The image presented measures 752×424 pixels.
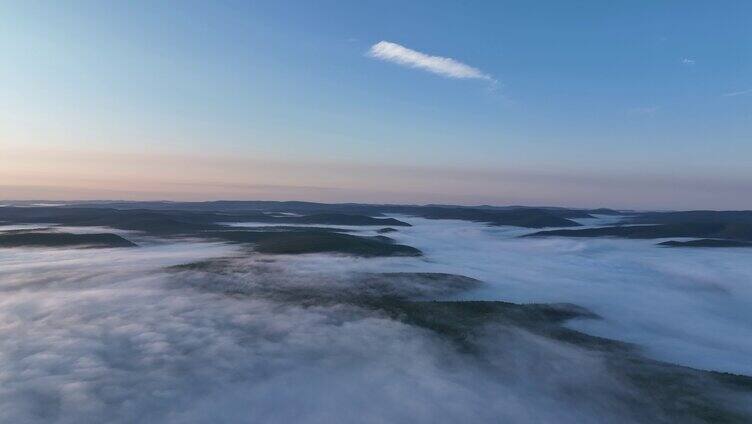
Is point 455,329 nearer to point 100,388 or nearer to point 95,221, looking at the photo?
point 100,388

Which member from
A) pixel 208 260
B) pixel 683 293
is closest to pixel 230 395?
pixel 208 260

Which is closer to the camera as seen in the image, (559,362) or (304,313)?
(559,362)

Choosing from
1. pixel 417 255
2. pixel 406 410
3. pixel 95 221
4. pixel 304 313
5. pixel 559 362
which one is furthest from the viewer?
pixel 95 221

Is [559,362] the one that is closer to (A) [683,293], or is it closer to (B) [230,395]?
(B) [230,395]

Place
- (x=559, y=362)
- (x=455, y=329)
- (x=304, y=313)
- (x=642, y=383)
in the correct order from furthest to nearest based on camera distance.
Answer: (x=304, y=313)
(x=455, y=329)
(x=559, y=362)
(x=642, y=383)

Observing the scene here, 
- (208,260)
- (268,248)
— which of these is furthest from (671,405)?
Answer: (268,248)

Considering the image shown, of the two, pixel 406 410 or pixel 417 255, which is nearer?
pixel 406 410

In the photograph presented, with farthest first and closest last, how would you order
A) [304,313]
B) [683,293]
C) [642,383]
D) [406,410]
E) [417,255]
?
1. [417,255]
2. [683,293]
3. [304,313]
4. [642,383]
5. [406,410]

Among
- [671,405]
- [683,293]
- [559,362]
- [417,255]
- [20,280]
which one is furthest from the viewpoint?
[417,255]
